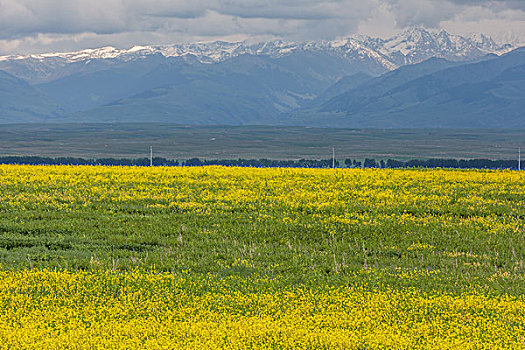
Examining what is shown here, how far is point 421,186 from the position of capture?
150 feet

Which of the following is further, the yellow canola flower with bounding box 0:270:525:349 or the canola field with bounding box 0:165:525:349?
the canola field with bounding box 0:165:525:349

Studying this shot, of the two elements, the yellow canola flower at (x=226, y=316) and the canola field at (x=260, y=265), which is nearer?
the yellow canola flower at (x=226, y=316)

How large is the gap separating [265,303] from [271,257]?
6480 mm

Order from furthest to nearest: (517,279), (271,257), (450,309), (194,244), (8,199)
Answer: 1. (8,199)
2. (194,244)
3. (271,257)
4. (517,279)
5. (450,309)

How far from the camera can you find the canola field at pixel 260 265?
16984 millimetres

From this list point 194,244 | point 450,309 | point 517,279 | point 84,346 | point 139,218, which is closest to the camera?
point 84,346

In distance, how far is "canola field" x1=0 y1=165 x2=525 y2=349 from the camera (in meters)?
17.0

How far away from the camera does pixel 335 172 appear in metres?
53.6

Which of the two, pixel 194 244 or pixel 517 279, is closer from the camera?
pixel 517 279

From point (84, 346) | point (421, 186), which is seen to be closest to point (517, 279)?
point (84, 346)

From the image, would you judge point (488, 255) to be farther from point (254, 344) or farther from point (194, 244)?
point (254, 344)

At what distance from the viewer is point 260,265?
Result: 82.1 feet

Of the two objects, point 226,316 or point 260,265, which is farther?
point 260,265

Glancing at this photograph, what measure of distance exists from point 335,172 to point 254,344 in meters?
38.4
